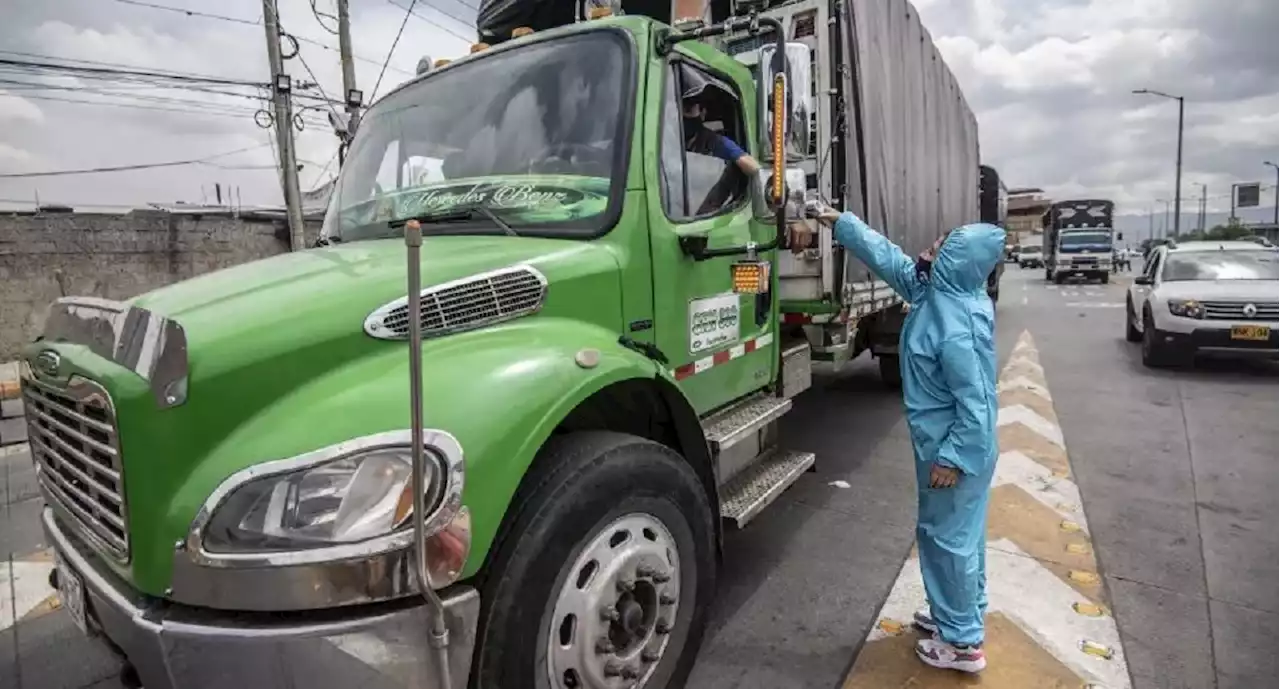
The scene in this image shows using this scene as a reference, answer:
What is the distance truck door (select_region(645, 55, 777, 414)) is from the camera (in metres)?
2.87

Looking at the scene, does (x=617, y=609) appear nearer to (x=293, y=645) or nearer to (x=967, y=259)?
(x=293, y=645)

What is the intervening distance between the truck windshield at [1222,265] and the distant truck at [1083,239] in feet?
72.5

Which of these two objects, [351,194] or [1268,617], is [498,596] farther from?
[1268,617]

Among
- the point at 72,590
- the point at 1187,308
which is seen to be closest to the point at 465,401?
the point at 72,590

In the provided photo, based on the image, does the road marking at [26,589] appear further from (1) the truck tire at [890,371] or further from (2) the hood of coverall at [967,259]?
(1) the truck tire at [890,371]

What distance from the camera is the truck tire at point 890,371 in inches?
305

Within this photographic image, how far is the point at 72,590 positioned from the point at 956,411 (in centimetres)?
286

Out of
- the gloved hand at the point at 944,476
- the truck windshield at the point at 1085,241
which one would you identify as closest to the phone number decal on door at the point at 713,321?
the gloved hand at the point at 944,476

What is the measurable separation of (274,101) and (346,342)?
1142cm

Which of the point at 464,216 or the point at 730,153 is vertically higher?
the point at 730,153

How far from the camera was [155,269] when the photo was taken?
43.5ft

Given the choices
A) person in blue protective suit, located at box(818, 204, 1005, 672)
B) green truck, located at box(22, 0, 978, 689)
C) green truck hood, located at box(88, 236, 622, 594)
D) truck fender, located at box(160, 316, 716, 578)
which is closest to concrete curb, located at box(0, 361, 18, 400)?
green truck, located at box(22, 0, 978, 689)

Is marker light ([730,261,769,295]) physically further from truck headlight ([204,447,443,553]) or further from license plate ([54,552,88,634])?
license plate ([54,552,88,634])

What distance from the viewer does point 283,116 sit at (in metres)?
11.5
